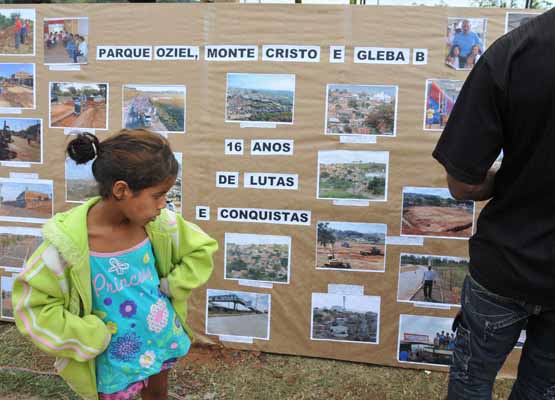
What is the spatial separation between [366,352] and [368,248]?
71 centimetres

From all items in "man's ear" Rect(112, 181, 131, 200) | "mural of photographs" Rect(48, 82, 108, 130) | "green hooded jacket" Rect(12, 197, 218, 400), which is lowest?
"green hooded jacket" Rect(12, 197, 218, 400)

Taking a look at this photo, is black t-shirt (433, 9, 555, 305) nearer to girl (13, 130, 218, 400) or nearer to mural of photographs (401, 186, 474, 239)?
girl (13, 130, 218, 400)

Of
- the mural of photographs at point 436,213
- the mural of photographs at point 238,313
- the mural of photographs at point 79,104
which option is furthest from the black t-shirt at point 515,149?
the mural of photographs at point 79,104

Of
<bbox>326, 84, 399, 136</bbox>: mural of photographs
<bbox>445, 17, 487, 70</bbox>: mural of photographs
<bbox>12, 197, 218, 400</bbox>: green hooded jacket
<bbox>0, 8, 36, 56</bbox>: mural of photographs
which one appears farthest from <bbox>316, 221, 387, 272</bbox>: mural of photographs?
<bbox>0, 8, 36, 56</bbox>: mural of photographs

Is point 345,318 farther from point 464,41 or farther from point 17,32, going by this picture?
point 17,32

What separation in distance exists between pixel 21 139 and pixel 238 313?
199cm

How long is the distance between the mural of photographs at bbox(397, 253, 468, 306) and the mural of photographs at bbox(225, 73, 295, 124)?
4.00 feet

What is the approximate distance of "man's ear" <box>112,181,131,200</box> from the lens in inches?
62.7

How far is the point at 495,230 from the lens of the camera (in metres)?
1.55

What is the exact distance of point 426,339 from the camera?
3.03m

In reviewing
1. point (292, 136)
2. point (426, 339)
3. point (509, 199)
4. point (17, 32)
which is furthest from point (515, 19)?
point (17, 32)

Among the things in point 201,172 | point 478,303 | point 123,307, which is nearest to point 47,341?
point 123,307

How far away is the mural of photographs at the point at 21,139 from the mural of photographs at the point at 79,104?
189 mm

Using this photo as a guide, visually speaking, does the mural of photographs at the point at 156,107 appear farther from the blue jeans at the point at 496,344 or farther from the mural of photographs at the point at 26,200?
the blue jeans at the point at 496,344
